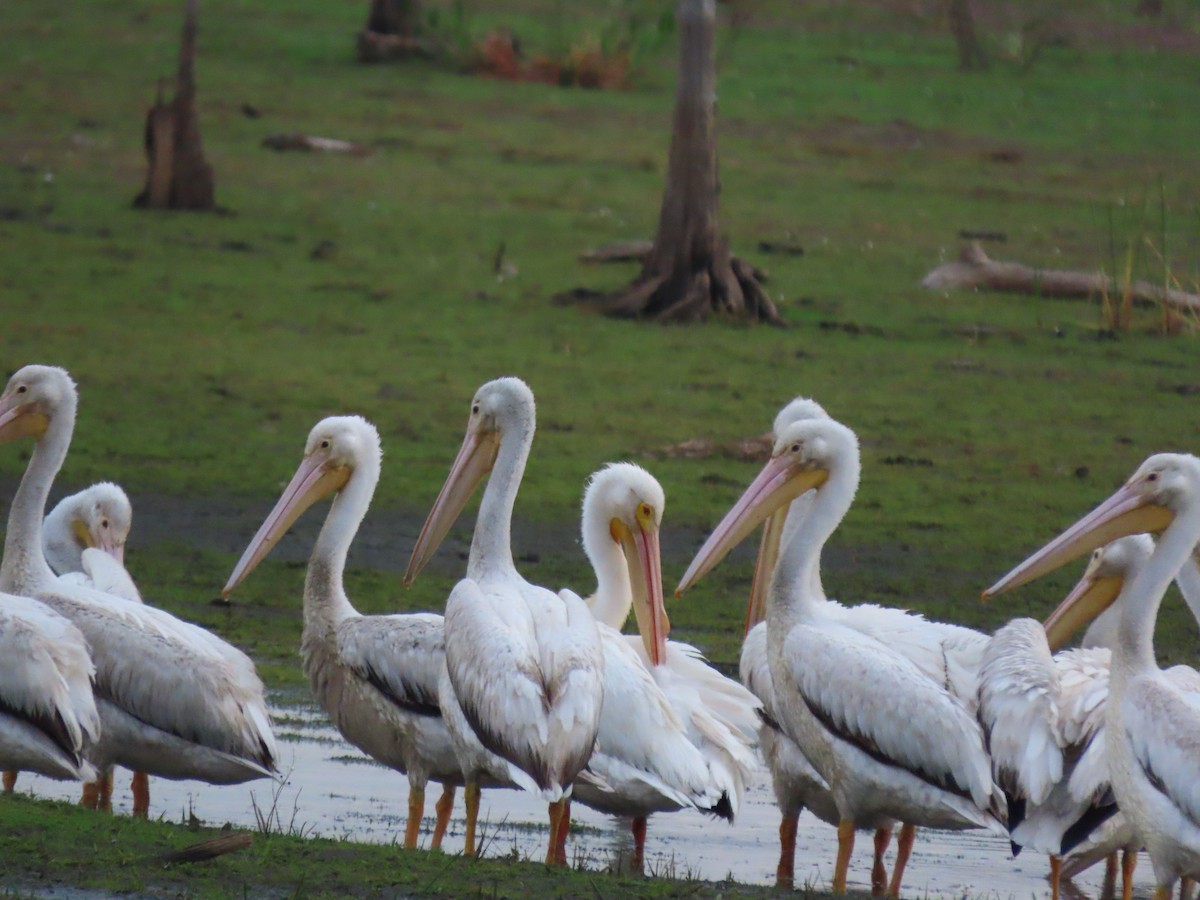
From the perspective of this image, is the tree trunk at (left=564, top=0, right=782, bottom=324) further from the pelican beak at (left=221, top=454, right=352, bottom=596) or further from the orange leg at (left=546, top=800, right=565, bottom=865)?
the orange leg at (left=546, top=800, right=565, bottom=865)

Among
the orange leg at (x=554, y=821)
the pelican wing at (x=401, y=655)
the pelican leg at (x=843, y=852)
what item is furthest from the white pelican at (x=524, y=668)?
the pelican leg at (x=843, y=852)

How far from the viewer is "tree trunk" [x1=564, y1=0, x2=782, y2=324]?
13.8 metres

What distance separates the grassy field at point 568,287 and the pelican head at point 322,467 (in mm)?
873

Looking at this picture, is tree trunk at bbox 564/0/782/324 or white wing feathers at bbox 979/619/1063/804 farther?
tree trunk at bbox 564/0/782/324

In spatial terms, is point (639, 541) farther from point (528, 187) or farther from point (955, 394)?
point (528, 187)

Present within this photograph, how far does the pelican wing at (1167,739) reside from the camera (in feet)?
16.6

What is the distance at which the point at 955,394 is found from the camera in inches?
488

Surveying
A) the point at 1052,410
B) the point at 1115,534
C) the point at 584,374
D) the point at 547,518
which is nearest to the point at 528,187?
the point at 584,374

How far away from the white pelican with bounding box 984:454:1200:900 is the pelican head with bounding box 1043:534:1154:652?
3.39 feet

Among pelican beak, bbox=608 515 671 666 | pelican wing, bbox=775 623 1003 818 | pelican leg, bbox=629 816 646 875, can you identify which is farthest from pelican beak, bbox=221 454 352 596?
pelican wing, bbox=775 623 1003 818

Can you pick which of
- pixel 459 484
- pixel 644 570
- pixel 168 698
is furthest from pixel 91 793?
pixel 644 570

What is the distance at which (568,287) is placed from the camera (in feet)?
48.0

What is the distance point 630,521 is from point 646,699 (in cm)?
98

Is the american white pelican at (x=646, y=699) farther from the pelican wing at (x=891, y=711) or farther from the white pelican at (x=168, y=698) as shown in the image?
the white pelican at (x=168, y=698)
